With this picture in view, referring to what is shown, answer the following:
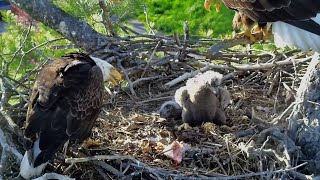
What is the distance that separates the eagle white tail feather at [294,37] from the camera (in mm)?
4350

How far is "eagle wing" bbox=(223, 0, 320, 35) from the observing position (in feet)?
14.1

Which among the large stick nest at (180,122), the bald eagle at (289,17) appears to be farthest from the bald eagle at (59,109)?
the bald eagle at (289,17)

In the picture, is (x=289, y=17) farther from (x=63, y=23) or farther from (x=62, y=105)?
(x=63, y=23)

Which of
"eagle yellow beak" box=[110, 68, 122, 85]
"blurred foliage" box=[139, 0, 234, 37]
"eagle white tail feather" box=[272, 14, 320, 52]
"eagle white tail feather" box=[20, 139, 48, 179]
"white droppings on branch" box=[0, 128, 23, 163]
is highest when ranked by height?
"eagle white tail feather" box=[272, 14, 320, 52]

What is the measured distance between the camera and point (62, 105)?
4023 mm

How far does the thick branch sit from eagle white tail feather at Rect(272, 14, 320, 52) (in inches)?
62.8

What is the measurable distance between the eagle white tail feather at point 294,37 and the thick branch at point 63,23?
159cm

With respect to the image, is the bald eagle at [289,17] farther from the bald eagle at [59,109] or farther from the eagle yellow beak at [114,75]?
the bald eagle at [59,109]

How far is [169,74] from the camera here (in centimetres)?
550

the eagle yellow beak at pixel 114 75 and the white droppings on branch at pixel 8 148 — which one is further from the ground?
the eagle yellow beak at pixel 114 75

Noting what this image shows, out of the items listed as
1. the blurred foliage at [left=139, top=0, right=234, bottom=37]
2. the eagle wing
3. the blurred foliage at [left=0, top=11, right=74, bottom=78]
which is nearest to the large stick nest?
the eagle wing

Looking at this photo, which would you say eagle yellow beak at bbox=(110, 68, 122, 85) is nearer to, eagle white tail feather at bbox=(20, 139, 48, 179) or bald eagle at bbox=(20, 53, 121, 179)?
bald eagle at bbox=(20, 53, 121, 179)

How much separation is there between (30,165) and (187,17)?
23.0ft

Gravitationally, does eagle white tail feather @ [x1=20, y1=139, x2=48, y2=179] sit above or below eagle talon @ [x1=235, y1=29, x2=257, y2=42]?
below
